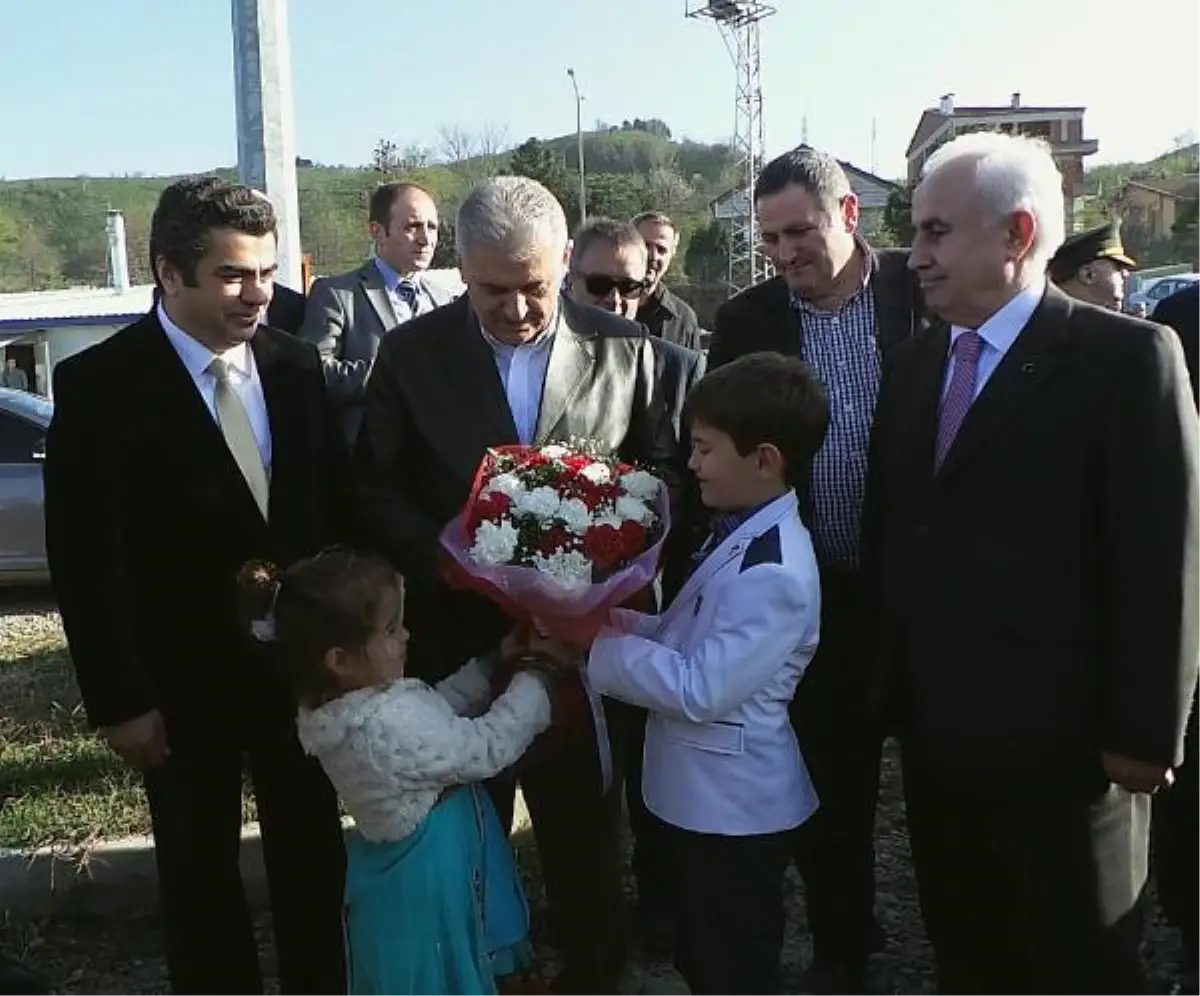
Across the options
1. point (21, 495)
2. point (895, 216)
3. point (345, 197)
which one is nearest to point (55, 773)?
point (21, 495)

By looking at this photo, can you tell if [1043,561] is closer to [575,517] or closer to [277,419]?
[575,517]

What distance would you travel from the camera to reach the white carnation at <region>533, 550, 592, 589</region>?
96.4 inches

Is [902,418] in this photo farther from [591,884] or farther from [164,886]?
[164,886]

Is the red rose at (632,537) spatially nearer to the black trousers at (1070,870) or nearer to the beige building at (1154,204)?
the black trousers at (1070,870)

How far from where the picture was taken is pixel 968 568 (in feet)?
8.18

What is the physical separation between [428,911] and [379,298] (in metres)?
2.71

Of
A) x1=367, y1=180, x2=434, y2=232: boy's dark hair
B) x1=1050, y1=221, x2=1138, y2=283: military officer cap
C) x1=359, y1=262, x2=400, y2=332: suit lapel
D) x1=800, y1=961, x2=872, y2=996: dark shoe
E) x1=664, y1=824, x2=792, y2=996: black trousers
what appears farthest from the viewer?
x1=367, y1=180, x2=434, y2=232: boy's dark hair

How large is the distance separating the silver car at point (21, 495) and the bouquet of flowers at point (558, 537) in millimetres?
7914

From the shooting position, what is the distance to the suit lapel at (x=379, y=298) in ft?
14.9

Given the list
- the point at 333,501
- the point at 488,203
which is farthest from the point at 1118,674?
the point at 333,501

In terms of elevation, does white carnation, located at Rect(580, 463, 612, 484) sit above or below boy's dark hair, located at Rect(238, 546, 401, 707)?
above

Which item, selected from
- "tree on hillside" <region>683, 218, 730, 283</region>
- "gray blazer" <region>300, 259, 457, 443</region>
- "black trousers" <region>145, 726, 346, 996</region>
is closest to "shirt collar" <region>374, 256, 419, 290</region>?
"gray blazer" <region>300, 259, 457, 443</region>

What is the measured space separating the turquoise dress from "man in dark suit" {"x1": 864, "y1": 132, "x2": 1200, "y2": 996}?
41.0 inches

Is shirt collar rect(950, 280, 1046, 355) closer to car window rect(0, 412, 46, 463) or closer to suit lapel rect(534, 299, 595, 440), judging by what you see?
suit lapel rect(534, 299, 595, 440)
